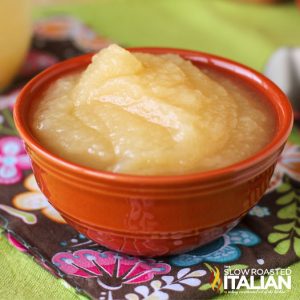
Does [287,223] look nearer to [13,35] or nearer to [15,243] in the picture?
[15,243]

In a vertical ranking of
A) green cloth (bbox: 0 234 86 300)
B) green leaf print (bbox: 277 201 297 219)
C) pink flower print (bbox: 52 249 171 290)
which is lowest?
green cloth (bbox: 0 234 86 300)

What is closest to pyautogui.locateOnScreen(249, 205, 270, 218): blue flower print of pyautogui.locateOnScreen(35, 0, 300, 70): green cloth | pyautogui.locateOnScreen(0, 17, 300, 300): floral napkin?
pyautogui.locateOnScreen(0, 17, 300, 300): floral napkin

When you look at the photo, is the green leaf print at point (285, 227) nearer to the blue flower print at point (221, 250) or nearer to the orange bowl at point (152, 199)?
the blue flower print at point (221, 250)

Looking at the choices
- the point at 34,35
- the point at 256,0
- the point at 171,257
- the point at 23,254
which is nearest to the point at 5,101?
the point at 34,35

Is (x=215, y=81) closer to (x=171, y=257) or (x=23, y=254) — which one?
(x=171, y=257)

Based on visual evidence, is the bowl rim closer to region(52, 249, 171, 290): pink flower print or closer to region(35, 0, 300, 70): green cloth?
region(52, 249, 171, 290): pink flower print

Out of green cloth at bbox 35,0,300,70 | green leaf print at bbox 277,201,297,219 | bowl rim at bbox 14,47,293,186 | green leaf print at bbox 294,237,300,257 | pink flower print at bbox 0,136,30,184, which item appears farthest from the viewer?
green cloth at bbox 35,0,300,70
